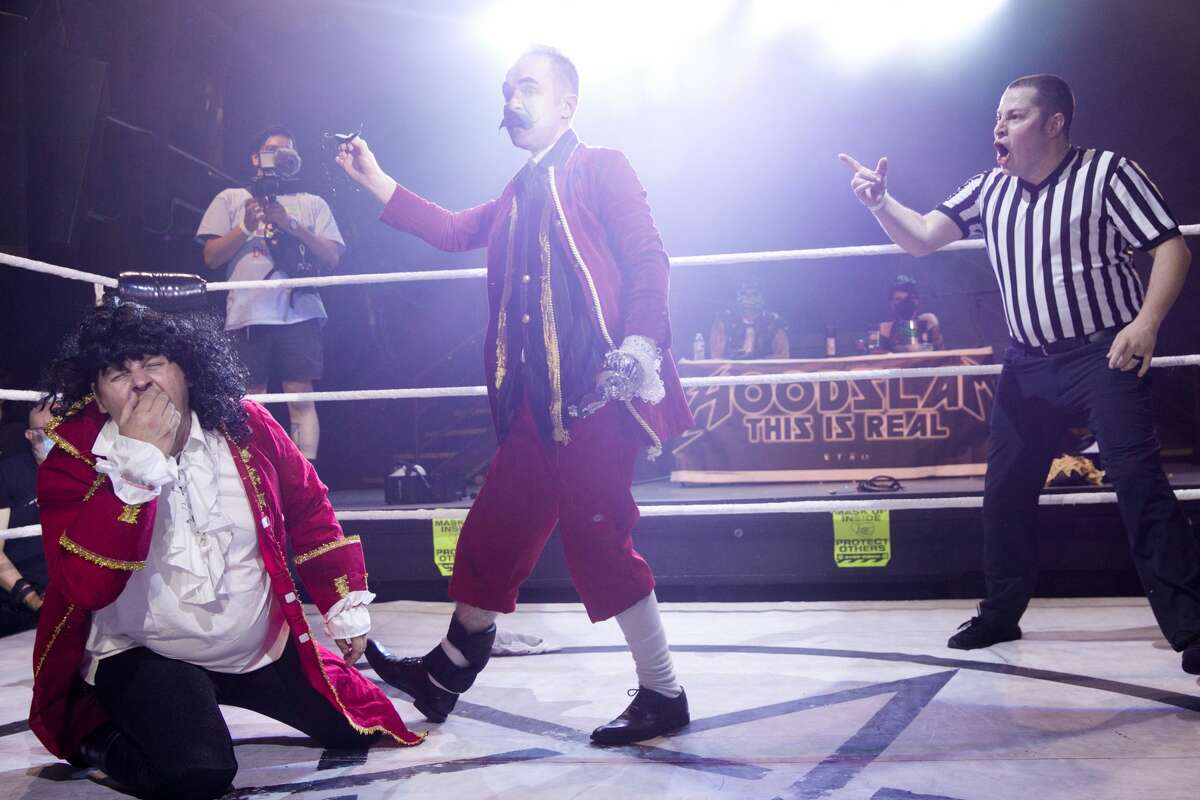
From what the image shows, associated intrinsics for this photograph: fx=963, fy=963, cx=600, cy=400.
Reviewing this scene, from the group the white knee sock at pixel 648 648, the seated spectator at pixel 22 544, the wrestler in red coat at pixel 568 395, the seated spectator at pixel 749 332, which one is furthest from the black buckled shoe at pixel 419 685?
the seated spectator at pixel 749 332

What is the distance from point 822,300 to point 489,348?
612 cm

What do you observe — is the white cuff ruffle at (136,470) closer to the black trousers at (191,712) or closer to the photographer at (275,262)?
the black trousers at (191,712)

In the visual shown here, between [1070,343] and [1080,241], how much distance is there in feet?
0.68

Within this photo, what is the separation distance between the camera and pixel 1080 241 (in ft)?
6.46

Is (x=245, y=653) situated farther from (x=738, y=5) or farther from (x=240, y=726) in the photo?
(x=738, y=5)

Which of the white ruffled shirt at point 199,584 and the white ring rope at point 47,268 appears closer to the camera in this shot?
the white ruffled shirt at point 199,584

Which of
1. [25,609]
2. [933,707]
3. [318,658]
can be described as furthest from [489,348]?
[25,609]

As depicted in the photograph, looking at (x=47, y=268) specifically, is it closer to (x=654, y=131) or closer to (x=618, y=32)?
(x=618, y=32)

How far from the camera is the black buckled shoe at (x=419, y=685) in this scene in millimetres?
1759

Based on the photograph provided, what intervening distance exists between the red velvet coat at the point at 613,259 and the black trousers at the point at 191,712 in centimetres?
60

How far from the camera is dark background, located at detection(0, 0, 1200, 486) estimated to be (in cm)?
439

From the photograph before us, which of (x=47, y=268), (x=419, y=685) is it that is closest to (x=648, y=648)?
(x=419, y=685)

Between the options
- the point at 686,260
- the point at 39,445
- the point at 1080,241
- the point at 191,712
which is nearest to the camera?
the point at 191,712

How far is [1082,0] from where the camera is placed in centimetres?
596
